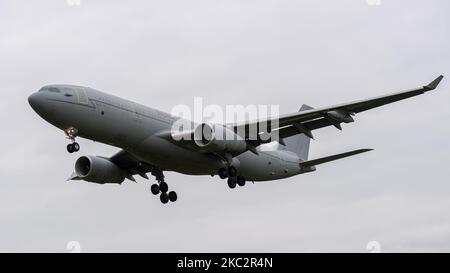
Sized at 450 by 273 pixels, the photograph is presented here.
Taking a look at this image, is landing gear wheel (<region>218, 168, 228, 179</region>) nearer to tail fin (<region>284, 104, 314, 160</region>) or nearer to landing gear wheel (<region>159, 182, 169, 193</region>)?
landing gear wheel (<region>159, 182, 169, 193</region>)

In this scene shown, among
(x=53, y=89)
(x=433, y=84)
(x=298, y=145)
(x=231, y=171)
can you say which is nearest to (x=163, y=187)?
(x=231, y=171)

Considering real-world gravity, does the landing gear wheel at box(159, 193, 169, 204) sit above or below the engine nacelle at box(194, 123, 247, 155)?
below

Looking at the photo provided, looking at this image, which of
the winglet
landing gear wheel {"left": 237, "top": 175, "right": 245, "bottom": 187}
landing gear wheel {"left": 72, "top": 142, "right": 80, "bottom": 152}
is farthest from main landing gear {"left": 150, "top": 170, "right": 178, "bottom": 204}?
the winglet

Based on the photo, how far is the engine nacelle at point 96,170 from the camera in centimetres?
5088

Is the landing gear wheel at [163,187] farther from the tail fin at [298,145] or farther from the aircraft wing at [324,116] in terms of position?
the tail fin at [298,145]

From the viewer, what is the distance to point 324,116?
1810 inches

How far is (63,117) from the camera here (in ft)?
142

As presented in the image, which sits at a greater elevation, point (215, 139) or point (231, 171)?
point (215, 139)

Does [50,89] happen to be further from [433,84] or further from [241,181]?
[433,84]

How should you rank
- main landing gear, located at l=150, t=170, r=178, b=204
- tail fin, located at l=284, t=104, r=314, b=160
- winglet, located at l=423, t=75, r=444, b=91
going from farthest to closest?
tail fin, located at l=284, t=104, r=314, b=160 < main landing gear, located at l=150, t=170, r=178, b=204 < winglet, located at l=423, t=75, r=444, b=91

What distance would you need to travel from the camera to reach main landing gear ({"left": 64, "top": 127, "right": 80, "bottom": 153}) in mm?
43344

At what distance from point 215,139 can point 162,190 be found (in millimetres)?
7708

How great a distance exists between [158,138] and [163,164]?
221 cm

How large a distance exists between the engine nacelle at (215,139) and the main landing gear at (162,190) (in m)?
6.75
